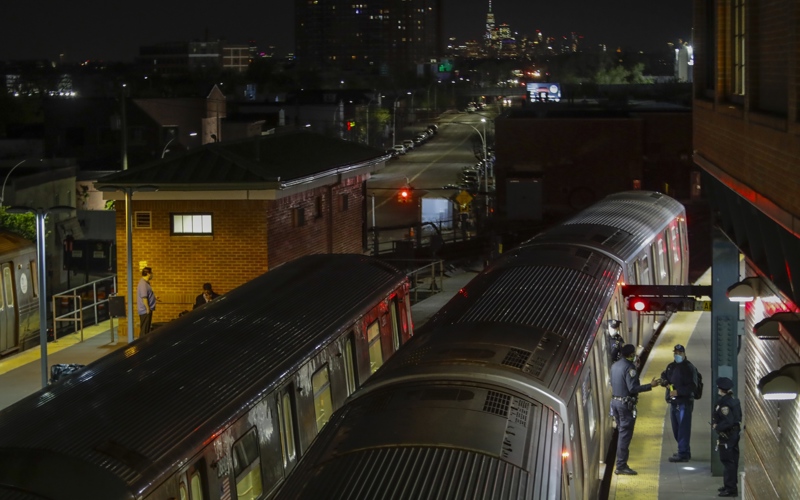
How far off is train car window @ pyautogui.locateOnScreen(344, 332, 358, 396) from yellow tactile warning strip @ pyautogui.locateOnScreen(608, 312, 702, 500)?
2927 millimetres

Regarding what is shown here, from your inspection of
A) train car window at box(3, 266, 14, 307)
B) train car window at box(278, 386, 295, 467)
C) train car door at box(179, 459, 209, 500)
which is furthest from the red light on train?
train car window at box(3, 266, 14, 307)

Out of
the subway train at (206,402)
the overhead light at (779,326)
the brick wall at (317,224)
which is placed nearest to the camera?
the subway train at (206,402)

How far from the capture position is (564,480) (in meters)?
6.77

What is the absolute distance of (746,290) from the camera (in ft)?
34.2

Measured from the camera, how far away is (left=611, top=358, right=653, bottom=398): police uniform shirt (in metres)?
11.4

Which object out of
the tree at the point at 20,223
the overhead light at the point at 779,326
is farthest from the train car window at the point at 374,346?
the tree at the point at 20,223

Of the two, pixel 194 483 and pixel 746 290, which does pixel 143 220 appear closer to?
pixel 746 290

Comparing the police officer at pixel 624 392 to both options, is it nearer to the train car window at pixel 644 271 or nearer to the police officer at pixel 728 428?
the police officer at pixel 728 428

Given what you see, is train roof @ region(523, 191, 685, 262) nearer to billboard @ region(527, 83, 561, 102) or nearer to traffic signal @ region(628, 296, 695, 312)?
traffic signal @ region(628, 296, 695, 312)

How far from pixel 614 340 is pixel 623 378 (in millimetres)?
490

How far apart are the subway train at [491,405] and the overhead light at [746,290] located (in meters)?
1.25

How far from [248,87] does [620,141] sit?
70.6 m

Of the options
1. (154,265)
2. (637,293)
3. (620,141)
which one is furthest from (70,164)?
(637,293)

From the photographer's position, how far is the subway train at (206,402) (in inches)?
244
